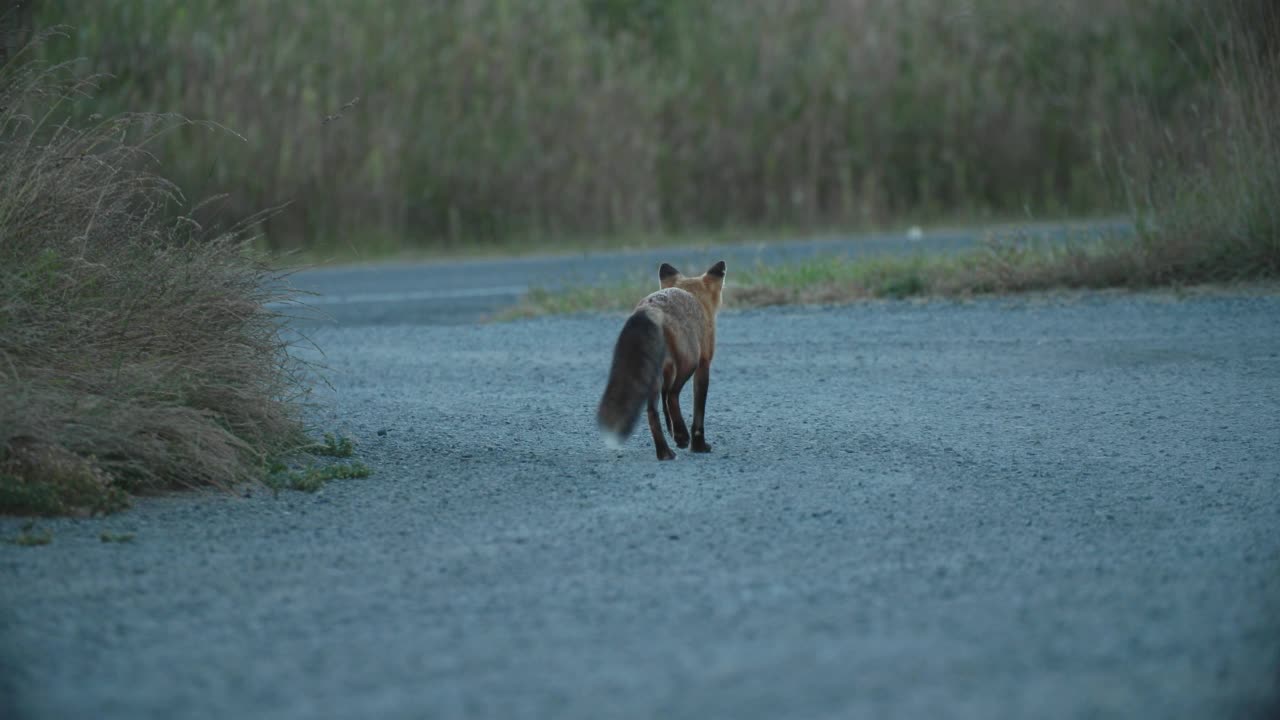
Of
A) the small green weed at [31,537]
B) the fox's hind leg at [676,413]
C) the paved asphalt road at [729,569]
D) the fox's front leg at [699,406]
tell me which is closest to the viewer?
the paved asphalt road at [729,569]

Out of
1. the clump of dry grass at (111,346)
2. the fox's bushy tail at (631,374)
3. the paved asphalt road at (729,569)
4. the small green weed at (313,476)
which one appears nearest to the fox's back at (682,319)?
the fox's bushy tail at (631,374)

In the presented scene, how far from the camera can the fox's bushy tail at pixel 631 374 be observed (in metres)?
5.40

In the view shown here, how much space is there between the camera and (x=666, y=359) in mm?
5867

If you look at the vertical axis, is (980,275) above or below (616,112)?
below

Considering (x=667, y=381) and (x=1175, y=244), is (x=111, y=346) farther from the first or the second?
(x=1175, y=244)

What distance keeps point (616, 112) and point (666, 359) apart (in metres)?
12.0

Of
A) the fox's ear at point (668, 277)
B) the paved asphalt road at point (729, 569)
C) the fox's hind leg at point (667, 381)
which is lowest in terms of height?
the paved asphalt road at point (729, 569)

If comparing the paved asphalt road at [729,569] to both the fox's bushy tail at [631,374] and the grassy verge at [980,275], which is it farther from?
the grassy verge at [980,275]

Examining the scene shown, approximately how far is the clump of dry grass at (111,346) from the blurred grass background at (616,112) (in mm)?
9398

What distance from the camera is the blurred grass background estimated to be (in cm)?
1644

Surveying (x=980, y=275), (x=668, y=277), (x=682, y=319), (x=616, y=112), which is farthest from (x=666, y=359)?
(x=616, y=112)

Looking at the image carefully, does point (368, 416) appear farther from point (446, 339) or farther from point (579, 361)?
point (446, 339)

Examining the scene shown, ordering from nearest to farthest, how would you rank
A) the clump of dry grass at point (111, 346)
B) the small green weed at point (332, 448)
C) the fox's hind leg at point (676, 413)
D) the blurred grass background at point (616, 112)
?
the clump of dry grass at point (111, 346)
the fox's hind leg at point (676, 413)
the small green weed at point (332, 448)
the blurred grass background at point (616, 112)

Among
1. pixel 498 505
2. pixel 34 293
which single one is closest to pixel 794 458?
pixel 498 505
